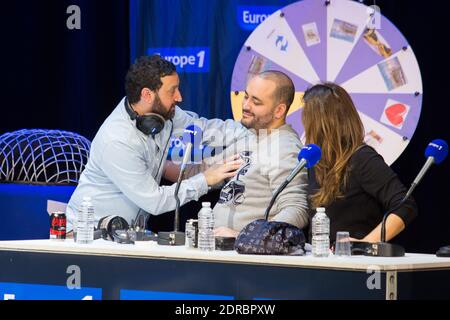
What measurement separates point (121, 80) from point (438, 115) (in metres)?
1.94

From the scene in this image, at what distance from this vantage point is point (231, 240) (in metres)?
4.32

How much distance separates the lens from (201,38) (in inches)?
233

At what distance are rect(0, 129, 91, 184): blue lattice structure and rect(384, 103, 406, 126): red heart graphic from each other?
5.51ft

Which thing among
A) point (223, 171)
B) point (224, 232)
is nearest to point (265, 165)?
point (223, 171)

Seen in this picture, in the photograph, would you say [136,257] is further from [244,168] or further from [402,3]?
[402,3]

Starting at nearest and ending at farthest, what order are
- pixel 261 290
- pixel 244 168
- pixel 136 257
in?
pixel 261 290
pixel 136 257
pixel 244 168

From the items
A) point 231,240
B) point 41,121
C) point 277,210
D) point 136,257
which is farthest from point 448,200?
point 41,121

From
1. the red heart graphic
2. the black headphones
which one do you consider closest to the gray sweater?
the black headphones

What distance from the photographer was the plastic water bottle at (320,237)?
13.2 ft

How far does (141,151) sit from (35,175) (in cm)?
82

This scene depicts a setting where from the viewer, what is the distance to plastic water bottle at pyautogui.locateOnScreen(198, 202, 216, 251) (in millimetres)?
4254

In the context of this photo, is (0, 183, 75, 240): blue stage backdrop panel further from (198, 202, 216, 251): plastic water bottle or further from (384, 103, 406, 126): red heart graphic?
(384, 103, 406, 126): red heart graphic

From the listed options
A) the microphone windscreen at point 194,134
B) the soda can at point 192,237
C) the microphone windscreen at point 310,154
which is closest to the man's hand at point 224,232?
the soda can at point 192,237

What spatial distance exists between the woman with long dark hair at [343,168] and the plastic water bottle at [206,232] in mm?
566
